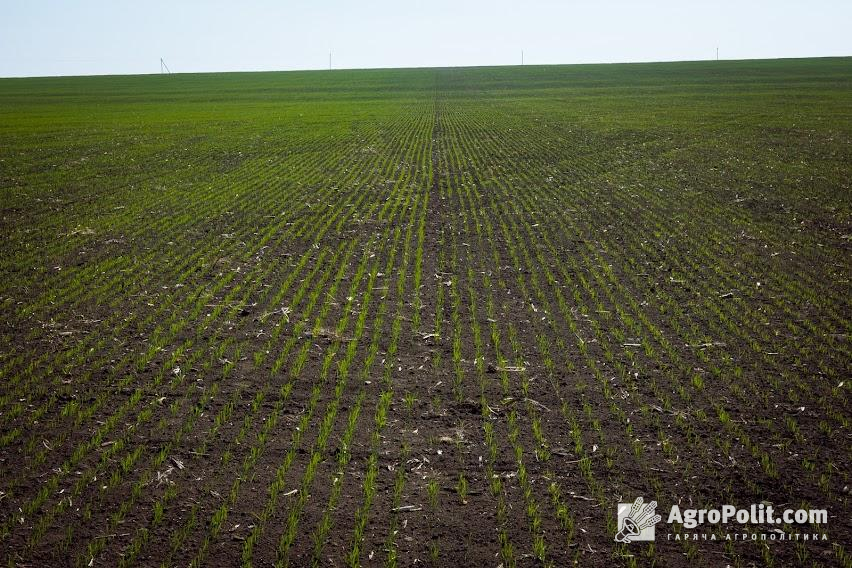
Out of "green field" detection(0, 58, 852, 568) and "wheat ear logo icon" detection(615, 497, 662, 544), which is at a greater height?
"green field" detection(0, 58, 852, 568)

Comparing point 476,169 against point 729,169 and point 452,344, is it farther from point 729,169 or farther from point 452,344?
point 452,344

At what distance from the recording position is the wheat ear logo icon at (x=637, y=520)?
601 centimetres

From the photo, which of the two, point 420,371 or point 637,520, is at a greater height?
point 420,371

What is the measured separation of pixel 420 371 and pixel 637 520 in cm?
395

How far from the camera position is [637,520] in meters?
6.17

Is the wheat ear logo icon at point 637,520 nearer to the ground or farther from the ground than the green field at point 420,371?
nearer to the ground

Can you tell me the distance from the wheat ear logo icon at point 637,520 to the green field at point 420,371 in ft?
0.35

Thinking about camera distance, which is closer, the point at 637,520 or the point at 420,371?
the point at 637,520

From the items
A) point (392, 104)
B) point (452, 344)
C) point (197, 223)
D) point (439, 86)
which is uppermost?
point (439, 86)

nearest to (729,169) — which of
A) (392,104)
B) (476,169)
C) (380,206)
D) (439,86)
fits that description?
(476,169)

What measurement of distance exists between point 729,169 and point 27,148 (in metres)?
36.9

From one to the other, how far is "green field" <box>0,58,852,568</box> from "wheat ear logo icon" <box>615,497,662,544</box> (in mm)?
107

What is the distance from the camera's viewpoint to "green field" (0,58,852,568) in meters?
6.11

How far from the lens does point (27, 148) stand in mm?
35406
